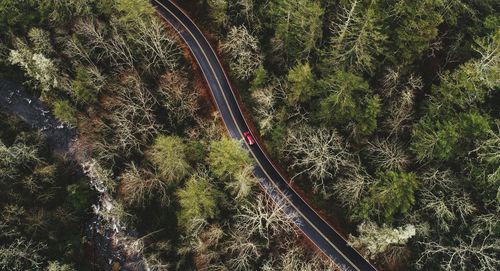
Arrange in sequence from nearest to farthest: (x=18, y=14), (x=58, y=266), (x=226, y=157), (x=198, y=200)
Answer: (x=226, y=157) < (x=198, y=200) < (x=58, y=266) < (x=18, y=14)

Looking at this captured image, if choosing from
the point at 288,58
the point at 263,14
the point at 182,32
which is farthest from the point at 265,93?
the point at 182,32

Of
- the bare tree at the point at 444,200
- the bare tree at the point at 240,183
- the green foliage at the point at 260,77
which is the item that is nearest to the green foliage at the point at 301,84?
the green foliage at the point at 260,77

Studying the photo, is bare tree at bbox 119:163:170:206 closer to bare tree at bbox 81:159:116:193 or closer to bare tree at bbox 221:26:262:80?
bare tree at bbox 81:159:116:193

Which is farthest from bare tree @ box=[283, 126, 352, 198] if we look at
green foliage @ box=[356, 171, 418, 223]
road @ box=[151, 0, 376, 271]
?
green foliage @ box=[356, 171, 418, 223]

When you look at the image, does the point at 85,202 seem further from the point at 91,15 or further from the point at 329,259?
the point at 329,259

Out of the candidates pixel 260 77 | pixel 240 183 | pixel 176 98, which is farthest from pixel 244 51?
pixel 240 183

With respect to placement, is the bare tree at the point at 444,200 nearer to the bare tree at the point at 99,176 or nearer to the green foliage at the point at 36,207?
the bare tree at the point at 99,176

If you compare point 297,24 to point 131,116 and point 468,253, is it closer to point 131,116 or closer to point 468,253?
point 131,116
